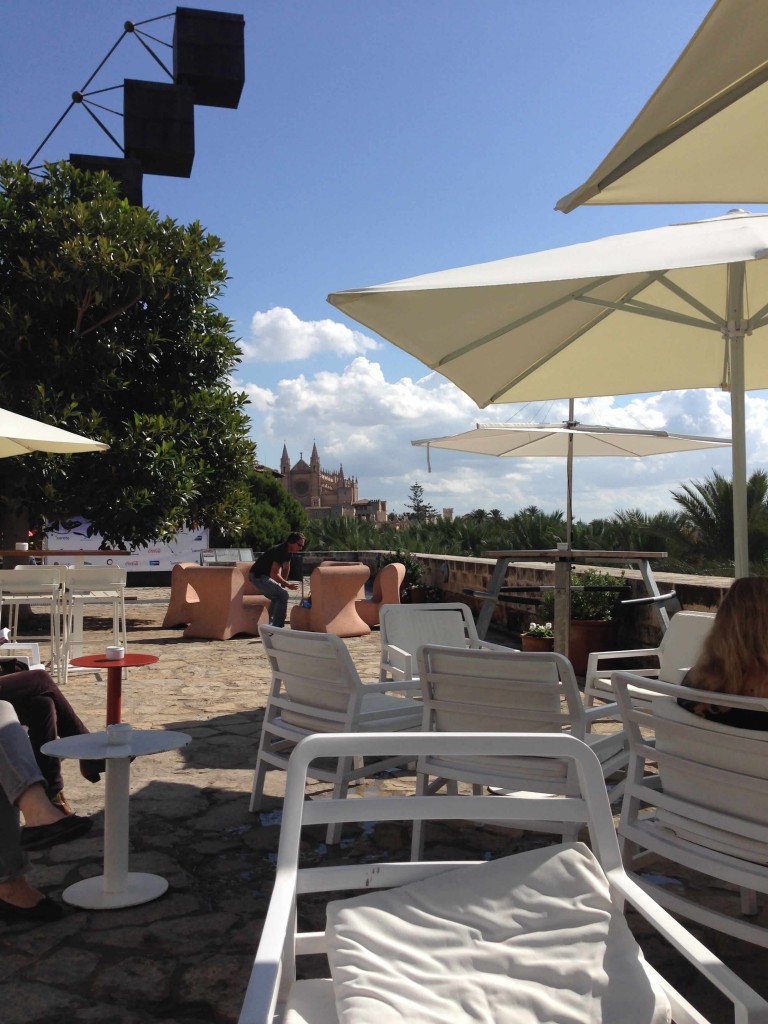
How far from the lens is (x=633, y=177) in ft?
8.06

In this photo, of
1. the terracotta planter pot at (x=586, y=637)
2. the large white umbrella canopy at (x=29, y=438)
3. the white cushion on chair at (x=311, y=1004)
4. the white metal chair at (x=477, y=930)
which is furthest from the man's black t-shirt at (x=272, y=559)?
the white cushion on chair at (x=311, y=1004)

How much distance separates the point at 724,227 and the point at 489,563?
7955mm

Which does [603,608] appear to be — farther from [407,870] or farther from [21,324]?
[21,324]

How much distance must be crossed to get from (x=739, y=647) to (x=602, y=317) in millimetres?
2696

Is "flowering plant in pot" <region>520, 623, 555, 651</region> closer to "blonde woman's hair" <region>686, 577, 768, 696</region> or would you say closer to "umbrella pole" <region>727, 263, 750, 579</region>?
"umbrella pole" <region>727, 263, 750, 579</region>

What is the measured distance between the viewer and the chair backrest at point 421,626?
16.1 ft

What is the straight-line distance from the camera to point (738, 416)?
12.3ft

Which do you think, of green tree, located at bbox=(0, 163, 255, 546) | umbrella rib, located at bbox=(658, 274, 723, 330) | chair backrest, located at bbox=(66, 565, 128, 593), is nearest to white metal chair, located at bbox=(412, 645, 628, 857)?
umbrella rib, located at bbox=(658, 274, 723, 330)

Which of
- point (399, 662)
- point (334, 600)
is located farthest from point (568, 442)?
point (399, 662)

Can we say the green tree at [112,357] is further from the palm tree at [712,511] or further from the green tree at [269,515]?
the green tree at [269,515]

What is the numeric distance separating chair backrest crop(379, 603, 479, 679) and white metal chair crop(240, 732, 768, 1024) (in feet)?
10.1

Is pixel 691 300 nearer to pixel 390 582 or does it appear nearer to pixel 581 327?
pixel 581 327

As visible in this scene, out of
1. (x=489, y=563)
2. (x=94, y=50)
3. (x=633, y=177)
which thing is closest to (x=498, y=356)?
(x=633, y=177)

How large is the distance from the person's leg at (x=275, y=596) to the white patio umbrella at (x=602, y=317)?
5.31 metres
